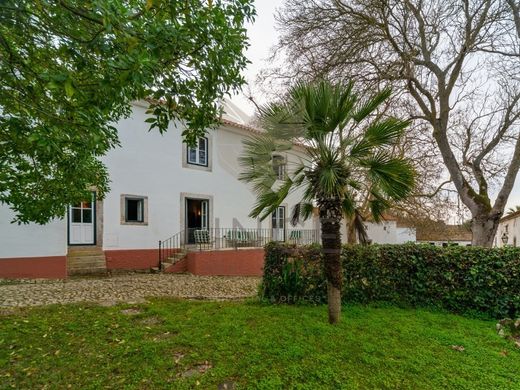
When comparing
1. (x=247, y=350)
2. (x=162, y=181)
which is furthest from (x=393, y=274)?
(x=162, y=181)

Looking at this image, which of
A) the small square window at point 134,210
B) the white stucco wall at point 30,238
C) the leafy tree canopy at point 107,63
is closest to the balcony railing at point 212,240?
the small square window at point 134,210

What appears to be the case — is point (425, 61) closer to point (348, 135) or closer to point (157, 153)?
point (348, 135)

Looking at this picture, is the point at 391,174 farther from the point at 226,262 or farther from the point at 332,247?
the point at 226,262

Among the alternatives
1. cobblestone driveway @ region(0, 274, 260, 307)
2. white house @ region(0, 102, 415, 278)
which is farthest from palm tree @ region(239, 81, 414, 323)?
white house @ region(0, 102, 415, 278)

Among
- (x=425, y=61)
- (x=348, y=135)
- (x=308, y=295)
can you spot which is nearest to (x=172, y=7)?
(x=348, y=135)

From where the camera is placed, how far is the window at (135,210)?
1180 centimetres

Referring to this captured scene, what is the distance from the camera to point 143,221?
39.7 feet

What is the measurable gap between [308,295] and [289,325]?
159 cm

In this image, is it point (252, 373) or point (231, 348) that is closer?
point (252, 373)

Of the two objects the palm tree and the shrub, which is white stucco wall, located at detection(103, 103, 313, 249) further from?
the palm tree

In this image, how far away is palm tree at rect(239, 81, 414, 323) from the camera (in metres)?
4.90

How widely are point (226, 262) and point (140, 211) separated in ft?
13.3

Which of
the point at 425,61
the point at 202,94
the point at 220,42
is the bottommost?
the point at 202,94

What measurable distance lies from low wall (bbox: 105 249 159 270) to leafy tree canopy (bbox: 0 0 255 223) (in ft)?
25.9
